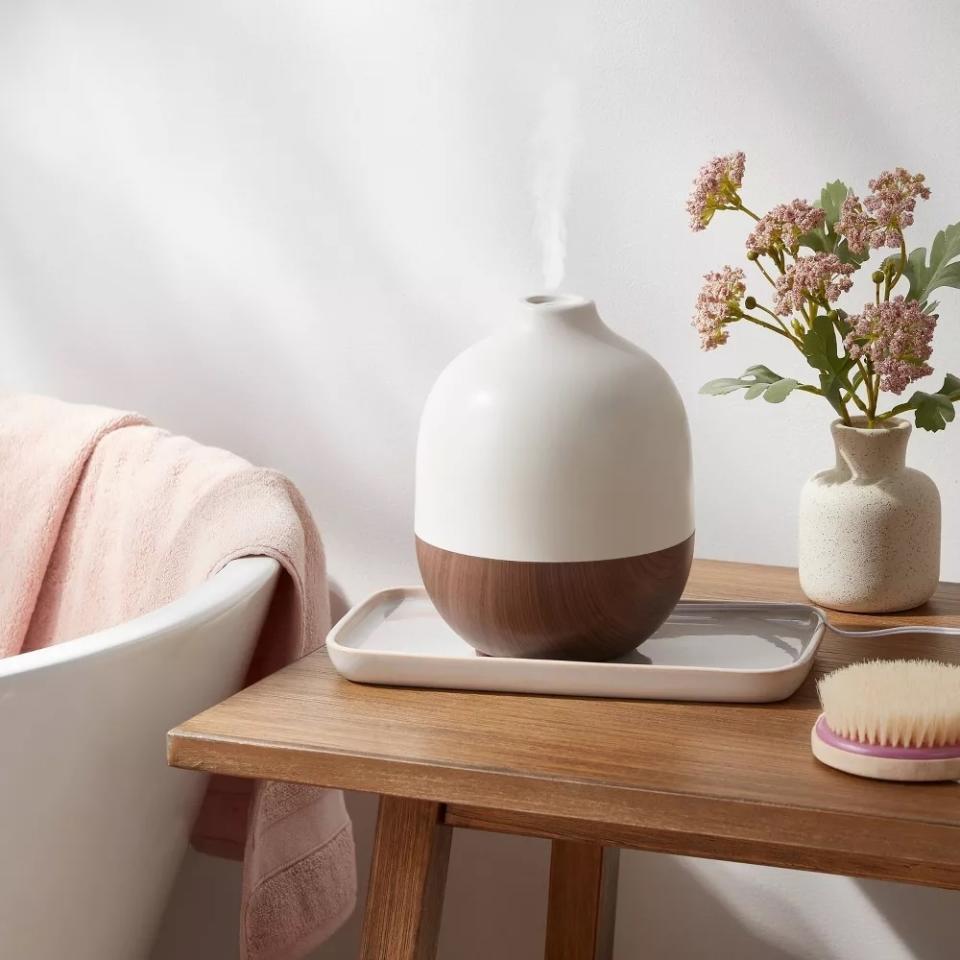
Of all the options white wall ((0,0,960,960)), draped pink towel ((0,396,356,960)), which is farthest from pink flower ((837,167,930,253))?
draped pink towel ((0,396,356,960))

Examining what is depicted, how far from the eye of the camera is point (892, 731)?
0.64m

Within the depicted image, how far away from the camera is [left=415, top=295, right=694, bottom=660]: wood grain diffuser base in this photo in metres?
0.74

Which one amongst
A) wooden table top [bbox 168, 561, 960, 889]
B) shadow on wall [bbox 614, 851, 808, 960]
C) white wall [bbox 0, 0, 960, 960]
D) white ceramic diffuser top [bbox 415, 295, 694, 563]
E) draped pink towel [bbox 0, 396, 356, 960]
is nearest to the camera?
wooden table top [bbox 168, 561, 960, 889]

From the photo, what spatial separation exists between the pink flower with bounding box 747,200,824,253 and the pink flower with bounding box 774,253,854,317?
0.07 feet

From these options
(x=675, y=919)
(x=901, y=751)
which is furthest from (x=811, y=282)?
(x=675, y=919)

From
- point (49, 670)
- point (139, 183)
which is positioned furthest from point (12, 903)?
point (139, 183)

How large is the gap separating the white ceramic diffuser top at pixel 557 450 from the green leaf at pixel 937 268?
0.81 ft

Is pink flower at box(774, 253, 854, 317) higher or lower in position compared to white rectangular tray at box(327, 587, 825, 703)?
higher

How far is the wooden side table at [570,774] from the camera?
609 millimetres

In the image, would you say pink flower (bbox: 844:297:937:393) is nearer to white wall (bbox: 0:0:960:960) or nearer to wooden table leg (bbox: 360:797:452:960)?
white wall (bbox: 0:0:960:960)

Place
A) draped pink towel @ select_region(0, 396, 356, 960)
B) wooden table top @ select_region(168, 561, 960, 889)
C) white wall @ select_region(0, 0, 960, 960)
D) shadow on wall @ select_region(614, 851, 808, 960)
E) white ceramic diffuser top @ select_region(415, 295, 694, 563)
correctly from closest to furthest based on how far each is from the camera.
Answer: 1. wooden table top @ select_region(168, 561, 960, 889)
2. white ceramic diffuser top @ select_region(415, 295, 694, 563)
3. draped pink towel @ select_region(0, 396, 356, 960)
4. white wall @ select_region(0, 0, 960, 960)
5. shadow on wall @ select_region(614, 851, 808, 960)

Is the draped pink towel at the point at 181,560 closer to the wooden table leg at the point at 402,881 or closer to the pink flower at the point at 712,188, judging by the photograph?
the wooden table leg at the point at 402,881

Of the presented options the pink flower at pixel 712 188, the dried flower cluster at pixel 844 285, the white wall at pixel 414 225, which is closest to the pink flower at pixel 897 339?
the dried flower cluster at pixel 844 285

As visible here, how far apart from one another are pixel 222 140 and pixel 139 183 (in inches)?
4.8
